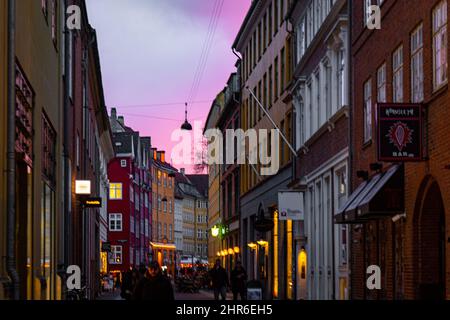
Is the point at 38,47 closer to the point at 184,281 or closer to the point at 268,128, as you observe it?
the point at 268,128

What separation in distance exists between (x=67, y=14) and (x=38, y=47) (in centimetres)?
862

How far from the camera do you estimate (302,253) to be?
125ft

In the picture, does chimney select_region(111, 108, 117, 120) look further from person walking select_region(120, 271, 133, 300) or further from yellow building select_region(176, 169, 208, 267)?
person walking select_region(120, 271, 133, 300)

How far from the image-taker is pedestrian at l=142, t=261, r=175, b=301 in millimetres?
15656

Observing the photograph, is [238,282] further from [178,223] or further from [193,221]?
[193,221]

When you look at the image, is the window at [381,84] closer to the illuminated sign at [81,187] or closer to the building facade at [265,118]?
the illuminated sign at [81,187]

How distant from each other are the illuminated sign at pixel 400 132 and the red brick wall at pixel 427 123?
22 cm

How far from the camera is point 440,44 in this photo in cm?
1833

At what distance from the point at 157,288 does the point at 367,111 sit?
11026 mm

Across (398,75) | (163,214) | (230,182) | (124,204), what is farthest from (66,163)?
(163,214)

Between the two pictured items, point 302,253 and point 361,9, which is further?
point 302,253

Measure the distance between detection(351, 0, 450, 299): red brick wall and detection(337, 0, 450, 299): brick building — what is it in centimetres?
2

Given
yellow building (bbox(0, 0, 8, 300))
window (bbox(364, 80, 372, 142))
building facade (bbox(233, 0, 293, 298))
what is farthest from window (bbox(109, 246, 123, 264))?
yellow building (bbox(0, 0, 8, 300))
